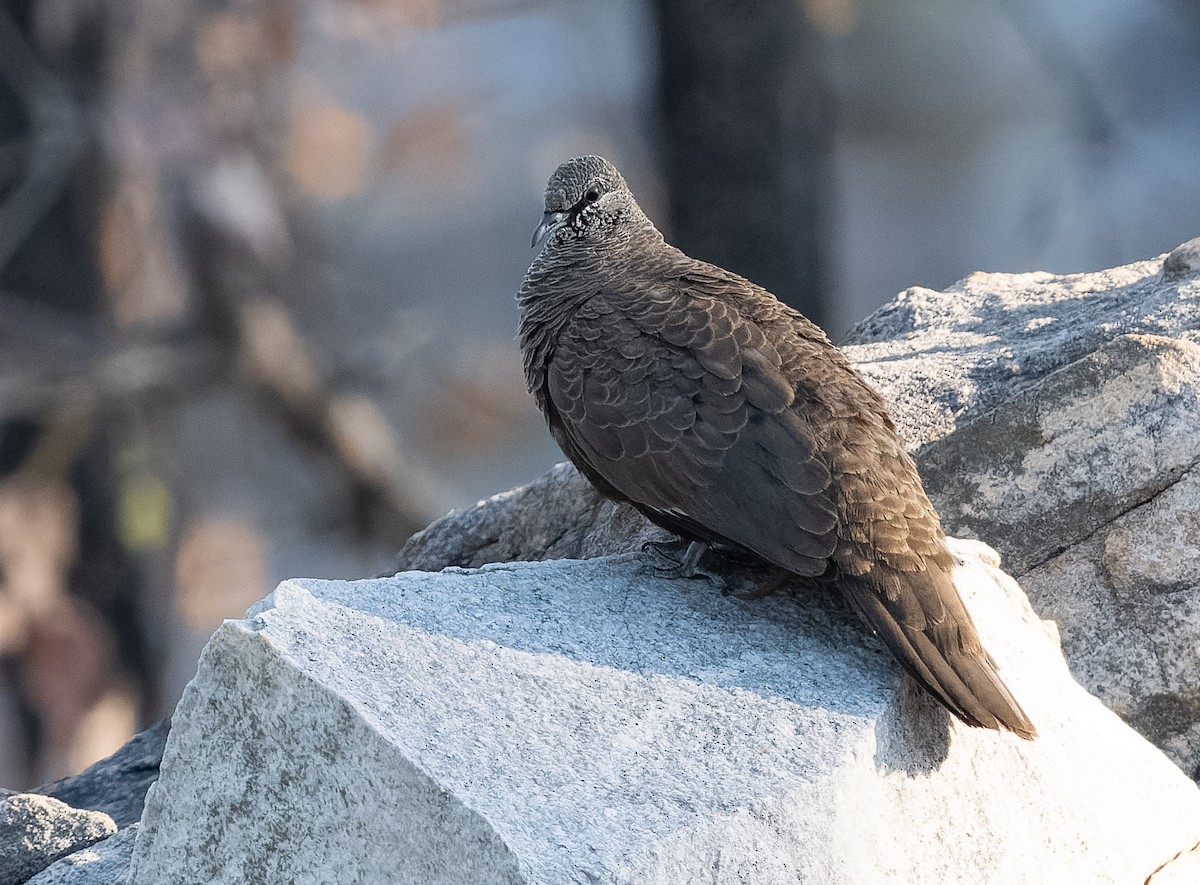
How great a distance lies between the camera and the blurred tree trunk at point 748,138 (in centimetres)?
681

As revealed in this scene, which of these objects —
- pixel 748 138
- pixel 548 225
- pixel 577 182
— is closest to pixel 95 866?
pixel 548 225

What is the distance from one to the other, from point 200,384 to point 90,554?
122cm

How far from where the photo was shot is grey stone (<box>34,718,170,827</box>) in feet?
14.2

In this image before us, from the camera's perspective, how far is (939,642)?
3.19m

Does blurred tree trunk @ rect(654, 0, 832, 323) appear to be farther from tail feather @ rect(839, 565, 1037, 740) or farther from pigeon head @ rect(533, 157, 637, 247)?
tail feather @ rect(839, 565, 1037, 740)

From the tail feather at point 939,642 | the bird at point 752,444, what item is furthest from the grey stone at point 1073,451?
the tail feather at point 939,642

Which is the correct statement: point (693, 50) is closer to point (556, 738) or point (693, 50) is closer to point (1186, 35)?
point (1186, 35)

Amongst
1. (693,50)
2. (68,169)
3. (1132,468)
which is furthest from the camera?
(68,169)

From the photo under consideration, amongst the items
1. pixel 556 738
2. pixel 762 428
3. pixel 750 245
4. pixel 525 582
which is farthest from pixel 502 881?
pixel 750 245

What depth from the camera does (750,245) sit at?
693 centimetres

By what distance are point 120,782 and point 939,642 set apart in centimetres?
275

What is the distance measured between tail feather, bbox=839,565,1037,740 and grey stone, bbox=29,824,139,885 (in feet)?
6.13

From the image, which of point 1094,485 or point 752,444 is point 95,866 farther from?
point 1094,485

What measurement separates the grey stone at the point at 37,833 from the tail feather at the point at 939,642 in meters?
2.04
